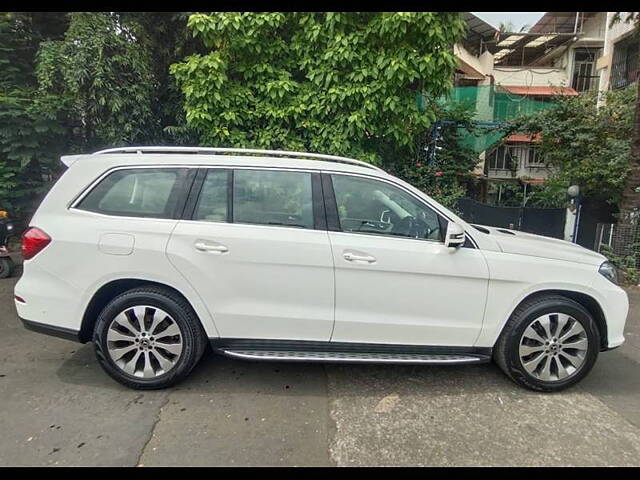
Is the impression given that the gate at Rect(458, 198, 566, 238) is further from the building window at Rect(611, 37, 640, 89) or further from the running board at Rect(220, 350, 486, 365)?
the building window at Rect(611, 37, 640, 89)

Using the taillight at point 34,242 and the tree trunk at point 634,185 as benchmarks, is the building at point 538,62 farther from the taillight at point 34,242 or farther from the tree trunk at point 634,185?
the taillight at point 34,242

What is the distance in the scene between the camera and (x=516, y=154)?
51.3ft

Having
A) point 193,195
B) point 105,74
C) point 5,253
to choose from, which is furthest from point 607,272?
point 5,253

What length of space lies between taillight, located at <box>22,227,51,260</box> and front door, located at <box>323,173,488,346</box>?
213cm

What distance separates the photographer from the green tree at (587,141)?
23.5ft

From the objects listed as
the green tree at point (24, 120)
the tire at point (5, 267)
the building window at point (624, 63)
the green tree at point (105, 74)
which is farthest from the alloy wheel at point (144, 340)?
the building window at point (624, 63)

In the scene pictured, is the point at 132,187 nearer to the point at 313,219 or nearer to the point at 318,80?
the point at 313,219

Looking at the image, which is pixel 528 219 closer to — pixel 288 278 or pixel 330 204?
pixel 330 204

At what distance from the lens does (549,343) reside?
123 inches

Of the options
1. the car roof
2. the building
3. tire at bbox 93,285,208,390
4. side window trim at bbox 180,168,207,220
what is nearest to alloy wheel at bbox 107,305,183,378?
tire at bbox 93,285,208,390

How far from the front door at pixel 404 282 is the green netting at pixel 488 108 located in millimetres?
6172

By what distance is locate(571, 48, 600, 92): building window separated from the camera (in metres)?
19.2

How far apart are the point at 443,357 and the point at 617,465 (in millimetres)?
1162
